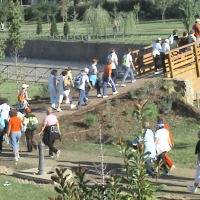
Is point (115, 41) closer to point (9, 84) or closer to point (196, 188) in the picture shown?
point (9, 84)

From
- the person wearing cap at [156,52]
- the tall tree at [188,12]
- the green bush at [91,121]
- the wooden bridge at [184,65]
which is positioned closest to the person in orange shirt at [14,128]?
the green bush at [91,121]

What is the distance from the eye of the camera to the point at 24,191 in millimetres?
13227

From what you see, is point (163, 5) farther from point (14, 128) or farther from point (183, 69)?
point (14, 128)

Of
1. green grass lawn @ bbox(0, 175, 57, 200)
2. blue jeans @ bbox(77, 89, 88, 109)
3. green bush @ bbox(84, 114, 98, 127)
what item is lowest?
green grass lawn @ bbox(0, 175, 57, 200)

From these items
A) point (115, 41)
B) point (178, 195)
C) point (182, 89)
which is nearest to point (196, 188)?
point (178, 195)

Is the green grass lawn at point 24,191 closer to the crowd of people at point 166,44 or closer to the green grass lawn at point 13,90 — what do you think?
the crowd of people at point 166,44

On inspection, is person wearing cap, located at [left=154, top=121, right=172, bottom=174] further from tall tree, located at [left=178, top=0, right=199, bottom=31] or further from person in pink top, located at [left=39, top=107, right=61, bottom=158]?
tall tree, located at [left=178, top=0, right=199, bottom=31]

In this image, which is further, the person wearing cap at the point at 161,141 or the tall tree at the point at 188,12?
the tall tree at the point at 188,12

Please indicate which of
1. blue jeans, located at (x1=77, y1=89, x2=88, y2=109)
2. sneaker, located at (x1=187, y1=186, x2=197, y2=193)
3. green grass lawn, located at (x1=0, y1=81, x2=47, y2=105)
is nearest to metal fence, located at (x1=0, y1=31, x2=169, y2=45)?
green grass lawn, located at (x1=0, y1=81, x2=47, y2=105)

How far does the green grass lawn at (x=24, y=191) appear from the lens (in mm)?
12781

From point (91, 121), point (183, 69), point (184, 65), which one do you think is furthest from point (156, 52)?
point (91, 121)

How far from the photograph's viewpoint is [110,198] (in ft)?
22.0

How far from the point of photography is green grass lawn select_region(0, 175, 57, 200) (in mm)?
12781

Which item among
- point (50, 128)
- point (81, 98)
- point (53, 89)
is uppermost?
point (53, 89)
